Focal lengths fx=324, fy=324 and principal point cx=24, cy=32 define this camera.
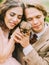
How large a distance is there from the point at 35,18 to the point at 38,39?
0.13 m

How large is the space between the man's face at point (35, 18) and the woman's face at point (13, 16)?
48mm

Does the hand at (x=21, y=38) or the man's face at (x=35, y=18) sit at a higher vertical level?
the man's face at (x=35, y=18)

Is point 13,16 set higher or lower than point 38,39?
higher

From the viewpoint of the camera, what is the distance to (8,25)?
6.36 feet

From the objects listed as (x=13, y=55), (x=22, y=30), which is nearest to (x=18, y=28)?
(x=22, y=30)

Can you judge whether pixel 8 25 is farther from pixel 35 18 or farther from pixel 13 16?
pixel 35 18

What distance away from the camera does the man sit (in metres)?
1.91

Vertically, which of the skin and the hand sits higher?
the skin

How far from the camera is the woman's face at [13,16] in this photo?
1933mm

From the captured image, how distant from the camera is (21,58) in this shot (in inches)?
76.3

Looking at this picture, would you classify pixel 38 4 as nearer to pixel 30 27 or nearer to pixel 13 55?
pixel 30 27

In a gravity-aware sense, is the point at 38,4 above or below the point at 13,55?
above

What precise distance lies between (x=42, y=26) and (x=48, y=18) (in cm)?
6

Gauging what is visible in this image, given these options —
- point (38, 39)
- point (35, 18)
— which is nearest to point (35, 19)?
point (35, 18)
